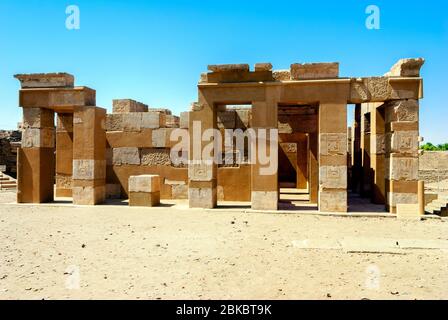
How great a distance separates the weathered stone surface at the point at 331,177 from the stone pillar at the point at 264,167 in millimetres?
1194

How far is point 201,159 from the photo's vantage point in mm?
9953

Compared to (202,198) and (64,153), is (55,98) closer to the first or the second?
(64,153)

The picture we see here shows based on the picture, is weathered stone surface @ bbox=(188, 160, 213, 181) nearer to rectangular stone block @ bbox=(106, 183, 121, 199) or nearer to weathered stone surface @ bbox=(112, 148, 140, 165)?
weathered stone surface @ bbox=(112, 148, 140, 165)

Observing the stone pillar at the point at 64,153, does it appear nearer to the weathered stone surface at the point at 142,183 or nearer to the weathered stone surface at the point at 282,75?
the weathered stone surface at the point at 142,183

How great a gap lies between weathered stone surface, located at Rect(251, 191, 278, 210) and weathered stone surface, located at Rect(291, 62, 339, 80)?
3174 mm

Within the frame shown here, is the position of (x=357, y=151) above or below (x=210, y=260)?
above

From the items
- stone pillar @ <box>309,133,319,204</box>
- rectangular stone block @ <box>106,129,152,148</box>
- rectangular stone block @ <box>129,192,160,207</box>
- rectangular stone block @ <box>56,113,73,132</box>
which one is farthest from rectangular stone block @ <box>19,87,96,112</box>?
stone pillar @ <box>309,133,319,204</box>

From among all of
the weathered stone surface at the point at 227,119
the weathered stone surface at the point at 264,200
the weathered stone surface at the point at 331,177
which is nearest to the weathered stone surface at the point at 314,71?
the weathered stone surface at the point at 331,177

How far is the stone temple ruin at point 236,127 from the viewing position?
928 cm

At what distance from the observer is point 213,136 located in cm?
989

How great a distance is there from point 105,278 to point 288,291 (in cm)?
210

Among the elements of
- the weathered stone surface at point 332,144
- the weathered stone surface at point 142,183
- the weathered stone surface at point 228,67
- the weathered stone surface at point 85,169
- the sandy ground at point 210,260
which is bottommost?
the sandy ground at point 210,260

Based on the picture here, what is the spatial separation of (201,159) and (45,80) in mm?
5401

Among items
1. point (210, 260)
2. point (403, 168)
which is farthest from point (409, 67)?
point (210, 260)
